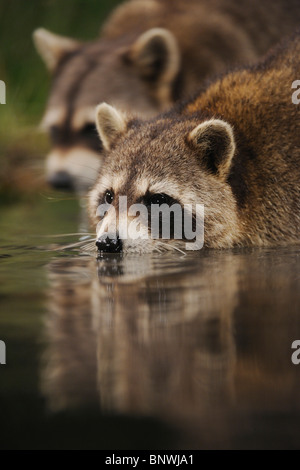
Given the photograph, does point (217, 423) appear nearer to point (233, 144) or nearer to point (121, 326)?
point (121, 326)

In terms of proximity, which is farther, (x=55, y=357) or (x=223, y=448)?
(x=55, y=357)

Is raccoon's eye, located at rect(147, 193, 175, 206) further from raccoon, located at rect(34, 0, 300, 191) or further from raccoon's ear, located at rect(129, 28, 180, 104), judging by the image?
raccoon's ear, located at rect(129, 28, 180, 104)

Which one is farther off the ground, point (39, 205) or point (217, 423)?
point (39, 205)

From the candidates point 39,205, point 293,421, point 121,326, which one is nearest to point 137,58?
point 39,205

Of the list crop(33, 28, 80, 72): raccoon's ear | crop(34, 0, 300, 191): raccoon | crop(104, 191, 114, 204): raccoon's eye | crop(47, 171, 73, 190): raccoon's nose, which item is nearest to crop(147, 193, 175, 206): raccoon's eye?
crop(104, 191, 114, 204): raccoon's eye

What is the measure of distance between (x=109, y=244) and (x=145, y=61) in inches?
190

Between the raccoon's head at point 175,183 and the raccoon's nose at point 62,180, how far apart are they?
2.88 m

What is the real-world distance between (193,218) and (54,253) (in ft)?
3.76

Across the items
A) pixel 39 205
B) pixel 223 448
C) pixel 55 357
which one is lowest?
pixel 223 448

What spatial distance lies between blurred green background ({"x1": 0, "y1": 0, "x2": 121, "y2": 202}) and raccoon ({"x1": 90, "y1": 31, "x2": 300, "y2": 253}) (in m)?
5.82

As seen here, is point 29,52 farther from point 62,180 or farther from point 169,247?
point 169,247

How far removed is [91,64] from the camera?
33.8ft

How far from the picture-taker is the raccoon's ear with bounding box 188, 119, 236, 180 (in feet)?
21.0

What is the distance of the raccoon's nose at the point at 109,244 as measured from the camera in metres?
5.98
